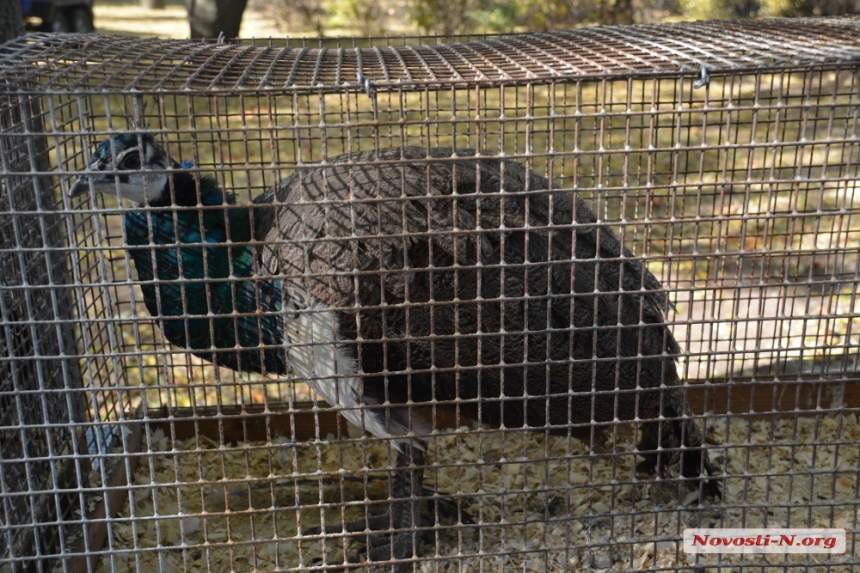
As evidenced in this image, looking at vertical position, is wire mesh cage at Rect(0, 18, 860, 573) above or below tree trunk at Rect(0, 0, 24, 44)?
below

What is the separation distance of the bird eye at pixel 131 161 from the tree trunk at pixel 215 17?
18.1 ft

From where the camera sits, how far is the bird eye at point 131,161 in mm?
2760

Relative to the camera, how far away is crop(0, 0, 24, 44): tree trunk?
10.3 ft

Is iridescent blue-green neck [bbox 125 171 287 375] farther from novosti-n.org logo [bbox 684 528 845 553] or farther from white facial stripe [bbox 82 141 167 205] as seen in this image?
novosti-n.org logo [bbox 684 528 845 553]

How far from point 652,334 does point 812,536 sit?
0.86 metres

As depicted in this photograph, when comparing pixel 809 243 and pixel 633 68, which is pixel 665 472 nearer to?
pixel 633 68

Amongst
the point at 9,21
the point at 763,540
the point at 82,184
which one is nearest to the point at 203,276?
the point at 82,184

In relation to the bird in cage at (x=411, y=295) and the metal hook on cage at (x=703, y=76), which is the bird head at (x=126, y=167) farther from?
the metal hook on cage at (x=703, y=76)

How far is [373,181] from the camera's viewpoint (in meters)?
2.70

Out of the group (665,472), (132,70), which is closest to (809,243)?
(665,472)

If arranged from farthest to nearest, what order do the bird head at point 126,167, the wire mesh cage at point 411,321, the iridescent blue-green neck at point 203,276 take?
the iridescent blue-green neck at point 203,276 → the bird head at point 126,167 → the wire mesh cage at point 411,321

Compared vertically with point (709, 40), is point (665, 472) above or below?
below

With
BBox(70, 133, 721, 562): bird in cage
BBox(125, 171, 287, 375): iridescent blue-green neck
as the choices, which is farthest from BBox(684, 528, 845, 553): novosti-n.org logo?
BBox(125, 171, 287, 375): iridescent blue-green neck

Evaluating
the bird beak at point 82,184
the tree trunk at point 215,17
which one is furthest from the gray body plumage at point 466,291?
the tree trunk at point 215,17
